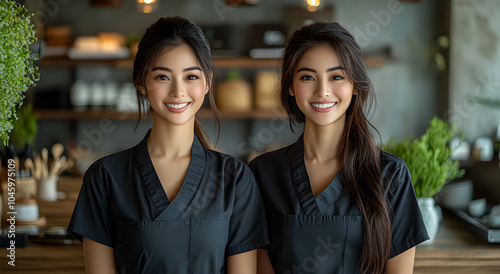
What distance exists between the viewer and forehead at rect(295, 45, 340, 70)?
4.37ft

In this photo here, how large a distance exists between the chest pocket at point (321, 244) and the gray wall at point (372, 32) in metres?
2.94

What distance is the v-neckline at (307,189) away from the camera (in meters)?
1.36

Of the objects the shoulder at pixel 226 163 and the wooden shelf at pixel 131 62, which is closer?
the shoulder at pixel 226 163

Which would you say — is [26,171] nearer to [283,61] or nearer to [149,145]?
[149,145]

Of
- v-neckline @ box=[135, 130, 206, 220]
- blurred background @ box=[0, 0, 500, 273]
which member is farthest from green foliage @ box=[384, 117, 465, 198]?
blurred background @ box=[0, 0, 500, 273]

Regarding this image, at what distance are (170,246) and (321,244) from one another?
0.38m

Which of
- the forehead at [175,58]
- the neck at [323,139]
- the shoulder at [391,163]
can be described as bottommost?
the shoulder at [391,163]

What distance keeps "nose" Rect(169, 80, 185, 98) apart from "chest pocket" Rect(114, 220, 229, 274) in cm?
31

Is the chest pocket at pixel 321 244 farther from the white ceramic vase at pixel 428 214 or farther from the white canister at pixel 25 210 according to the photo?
the white canister at pixel 25 210

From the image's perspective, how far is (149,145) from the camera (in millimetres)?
1394

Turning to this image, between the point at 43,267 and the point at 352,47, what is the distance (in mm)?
1243

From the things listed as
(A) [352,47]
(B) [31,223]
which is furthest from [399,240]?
(B) [31,223]

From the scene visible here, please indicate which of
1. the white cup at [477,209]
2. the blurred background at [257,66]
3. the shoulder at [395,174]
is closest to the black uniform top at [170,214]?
the shoulder at [395,174]

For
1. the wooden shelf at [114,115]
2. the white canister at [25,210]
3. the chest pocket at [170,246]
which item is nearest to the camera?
the chest pocket at [170,246]
